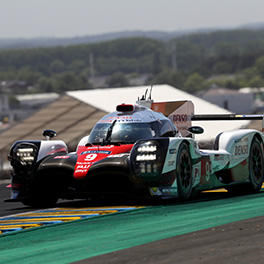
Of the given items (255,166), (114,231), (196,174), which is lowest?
(114,231)

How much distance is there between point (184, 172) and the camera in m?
11.8

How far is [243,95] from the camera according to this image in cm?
12388

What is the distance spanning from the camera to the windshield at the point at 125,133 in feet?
39.9

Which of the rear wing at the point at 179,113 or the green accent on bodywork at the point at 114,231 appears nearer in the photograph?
the green accent on bodywork at the point at 114,231

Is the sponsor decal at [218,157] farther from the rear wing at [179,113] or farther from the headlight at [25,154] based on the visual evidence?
the headlight at [25,154]

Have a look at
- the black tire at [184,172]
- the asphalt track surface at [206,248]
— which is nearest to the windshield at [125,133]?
the black tire at [184,172]

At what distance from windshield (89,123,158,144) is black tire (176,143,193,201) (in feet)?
2.34

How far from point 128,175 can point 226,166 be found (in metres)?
2.19

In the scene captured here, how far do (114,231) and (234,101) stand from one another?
118m

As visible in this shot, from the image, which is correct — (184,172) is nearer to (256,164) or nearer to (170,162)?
(170,162)

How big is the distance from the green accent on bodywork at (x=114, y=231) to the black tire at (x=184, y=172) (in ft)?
1.03

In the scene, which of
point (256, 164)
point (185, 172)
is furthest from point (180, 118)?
point (185, 172)

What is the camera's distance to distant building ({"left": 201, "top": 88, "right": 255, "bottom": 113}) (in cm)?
12294

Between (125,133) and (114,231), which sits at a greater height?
(125,133)
